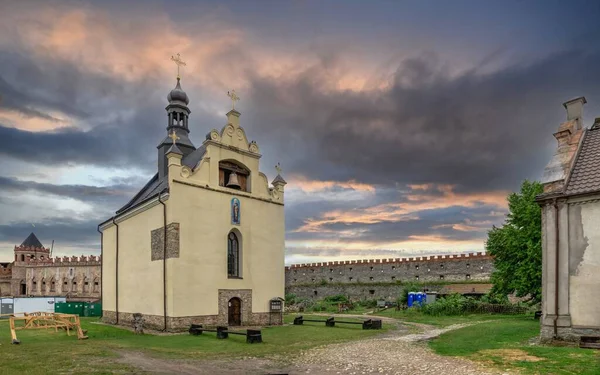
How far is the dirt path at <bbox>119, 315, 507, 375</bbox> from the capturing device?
1176 cm

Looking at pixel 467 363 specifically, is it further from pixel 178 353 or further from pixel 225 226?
pixel 225 226

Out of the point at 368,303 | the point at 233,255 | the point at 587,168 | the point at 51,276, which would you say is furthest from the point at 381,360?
the point at 51,276

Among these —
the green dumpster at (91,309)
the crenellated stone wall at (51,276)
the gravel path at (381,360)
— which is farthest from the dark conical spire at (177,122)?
the crenellated stone wall at (51,276)

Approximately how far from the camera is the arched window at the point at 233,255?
84.8 ft

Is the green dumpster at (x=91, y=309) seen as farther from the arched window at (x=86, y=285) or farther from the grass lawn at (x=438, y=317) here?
the grass lawn at (x=438, y=317)

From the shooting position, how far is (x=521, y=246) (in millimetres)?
26203

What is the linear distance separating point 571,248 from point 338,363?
9.22 meters

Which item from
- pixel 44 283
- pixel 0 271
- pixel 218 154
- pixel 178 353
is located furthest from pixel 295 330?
pixel 0 271

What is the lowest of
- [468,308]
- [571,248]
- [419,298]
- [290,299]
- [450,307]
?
[290,299]

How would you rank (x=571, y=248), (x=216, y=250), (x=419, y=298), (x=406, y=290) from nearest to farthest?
(x=571, y=248)
(x=216, y=250)
(x=419, y=298)
(x=406, y=290)

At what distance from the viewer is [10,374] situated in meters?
11.9

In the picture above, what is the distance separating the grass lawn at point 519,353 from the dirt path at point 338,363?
787 millimetres

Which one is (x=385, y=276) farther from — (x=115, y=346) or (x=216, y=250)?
(x=115, y=346)

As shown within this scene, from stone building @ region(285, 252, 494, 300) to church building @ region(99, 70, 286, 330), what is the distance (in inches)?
1070
